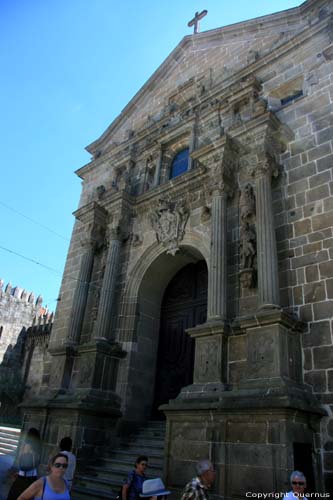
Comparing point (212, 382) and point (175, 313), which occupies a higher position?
point (175, 313)

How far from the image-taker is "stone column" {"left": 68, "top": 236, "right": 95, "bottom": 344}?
10.4m

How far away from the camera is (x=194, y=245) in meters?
9.35

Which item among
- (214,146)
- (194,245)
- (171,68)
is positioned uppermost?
(171,68)

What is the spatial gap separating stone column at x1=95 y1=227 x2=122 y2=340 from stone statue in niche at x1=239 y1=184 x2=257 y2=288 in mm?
3781

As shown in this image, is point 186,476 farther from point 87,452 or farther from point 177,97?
point 177,97

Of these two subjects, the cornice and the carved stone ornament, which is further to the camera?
the carved stone ornament

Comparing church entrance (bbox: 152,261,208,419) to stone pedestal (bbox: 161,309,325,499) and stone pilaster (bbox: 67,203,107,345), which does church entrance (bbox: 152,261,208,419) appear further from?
stone pedestal (bbox: 161,309,325,499)

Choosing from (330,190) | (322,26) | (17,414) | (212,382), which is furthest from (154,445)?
(17,414)

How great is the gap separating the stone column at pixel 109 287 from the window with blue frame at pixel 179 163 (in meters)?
2.46

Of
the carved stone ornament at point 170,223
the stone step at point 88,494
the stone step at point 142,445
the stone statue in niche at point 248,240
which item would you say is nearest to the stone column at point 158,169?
the carved stone ornament at point 170,223

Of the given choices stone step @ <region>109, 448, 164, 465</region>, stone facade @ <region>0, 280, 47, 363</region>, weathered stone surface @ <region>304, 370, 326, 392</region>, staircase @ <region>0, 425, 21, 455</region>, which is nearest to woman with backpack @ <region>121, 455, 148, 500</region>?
stone step @ <region>109, 448, 164, 465</region>

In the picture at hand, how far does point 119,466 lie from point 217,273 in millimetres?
4205

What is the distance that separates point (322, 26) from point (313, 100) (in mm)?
2079

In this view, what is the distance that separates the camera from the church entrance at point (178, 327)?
956 cm
